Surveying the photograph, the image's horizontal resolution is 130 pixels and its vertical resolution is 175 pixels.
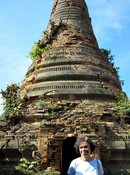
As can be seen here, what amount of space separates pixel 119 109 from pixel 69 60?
105 inches

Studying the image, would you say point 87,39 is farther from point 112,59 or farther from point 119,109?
Answer: point 119,109

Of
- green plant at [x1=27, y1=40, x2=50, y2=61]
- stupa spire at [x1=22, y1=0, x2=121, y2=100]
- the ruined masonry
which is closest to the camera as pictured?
the ruined masonry

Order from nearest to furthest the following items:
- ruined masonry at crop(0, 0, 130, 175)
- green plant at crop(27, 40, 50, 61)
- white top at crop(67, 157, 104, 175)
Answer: white top at crop(67, 157, 104, 175), ruined masonry at crop(0, 0, 130, 175), green plant at crop(27, 40, 50, 61)

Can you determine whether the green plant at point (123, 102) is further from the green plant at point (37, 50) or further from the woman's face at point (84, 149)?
the woman's face at point (84, 149)

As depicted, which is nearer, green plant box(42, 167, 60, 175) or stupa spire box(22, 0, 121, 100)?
green plant box(42, 167, 60, 175)

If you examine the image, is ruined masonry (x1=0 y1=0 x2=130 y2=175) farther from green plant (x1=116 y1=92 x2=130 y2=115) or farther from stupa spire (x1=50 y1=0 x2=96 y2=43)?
green plant (x1=116 y1=92 x2=130 y2=115)

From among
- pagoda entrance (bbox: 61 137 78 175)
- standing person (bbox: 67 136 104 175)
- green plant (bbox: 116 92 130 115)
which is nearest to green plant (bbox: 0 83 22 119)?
pagoda entrance (bbox: 61 137 78 175)

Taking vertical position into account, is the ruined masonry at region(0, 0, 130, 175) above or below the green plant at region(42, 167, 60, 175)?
above

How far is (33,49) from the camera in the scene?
41.3ft

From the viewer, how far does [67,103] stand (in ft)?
32.3

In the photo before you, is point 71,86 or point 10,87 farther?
point 10,87

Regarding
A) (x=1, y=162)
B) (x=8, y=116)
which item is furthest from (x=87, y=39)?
(x=1, y=162)

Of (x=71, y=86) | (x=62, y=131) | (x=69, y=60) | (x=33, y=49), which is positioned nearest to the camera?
(x=62, y=131)

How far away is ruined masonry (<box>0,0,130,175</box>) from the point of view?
27.9 feet
